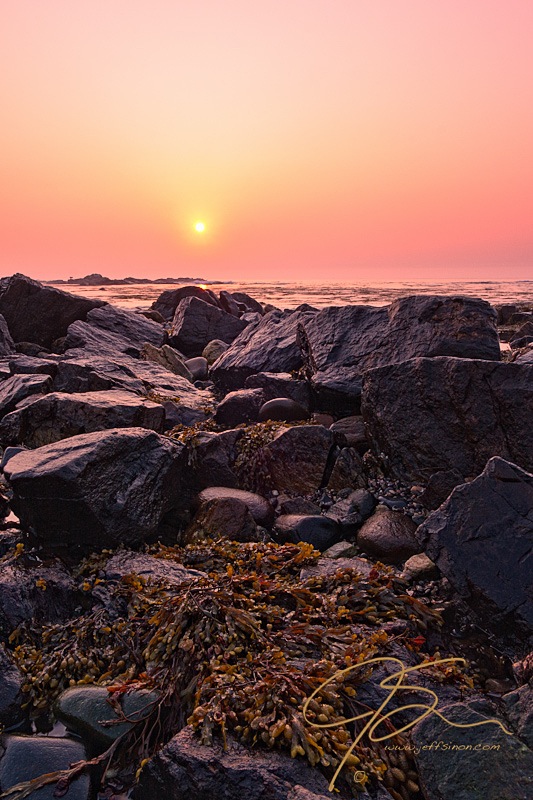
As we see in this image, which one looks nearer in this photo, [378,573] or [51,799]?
[51,799]

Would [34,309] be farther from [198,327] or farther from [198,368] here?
[198,368]

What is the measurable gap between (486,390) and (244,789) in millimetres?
5965

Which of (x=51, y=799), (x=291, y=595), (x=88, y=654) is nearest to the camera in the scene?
(x=51, y=799)

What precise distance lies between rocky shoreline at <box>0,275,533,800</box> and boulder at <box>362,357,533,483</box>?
30mm

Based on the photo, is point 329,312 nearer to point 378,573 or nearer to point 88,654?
point 378,573

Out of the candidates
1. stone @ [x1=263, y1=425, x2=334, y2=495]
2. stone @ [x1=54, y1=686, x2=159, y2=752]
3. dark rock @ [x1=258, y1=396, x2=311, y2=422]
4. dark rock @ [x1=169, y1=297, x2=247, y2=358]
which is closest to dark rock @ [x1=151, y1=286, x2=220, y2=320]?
dark rock @ [x1=169, y1=297, x2=247, y2=358]

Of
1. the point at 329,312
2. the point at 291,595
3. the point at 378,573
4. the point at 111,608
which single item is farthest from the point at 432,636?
the point at 329,312

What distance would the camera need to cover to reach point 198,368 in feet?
57.4

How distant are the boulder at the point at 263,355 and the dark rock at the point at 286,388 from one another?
142 centimetres

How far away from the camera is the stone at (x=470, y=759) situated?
3281 mm

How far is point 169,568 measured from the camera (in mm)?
5961

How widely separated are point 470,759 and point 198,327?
740 inches
